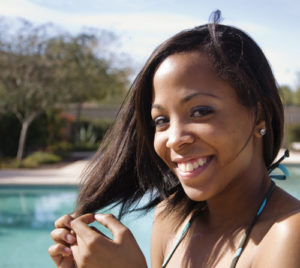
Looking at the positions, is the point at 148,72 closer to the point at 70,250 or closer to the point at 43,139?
the point at 70,250

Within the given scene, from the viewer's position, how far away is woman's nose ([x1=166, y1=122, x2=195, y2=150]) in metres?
1.27

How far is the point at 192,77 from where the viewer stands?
4.21 feet

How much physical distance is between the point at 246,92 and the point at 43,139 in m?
18.6

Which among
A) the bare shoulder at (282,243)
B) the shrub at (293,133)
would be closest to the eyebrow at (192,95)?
the bare shoulder at (282,243)

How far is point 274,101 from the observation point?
4.34 feet

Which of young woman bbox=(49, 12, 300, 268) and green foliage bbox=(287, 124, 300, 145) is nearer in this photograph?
young woman bbox=(49, 12, 300, 268)

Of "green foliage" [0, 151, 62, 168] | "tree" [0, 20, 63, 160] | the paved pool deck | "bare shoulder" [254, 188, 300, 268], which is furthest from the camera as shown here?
"green foliage" [0, 151, 62, 168]

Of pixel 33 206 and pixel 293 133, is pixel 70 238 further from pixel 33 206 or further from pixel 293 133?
pixel 293 133

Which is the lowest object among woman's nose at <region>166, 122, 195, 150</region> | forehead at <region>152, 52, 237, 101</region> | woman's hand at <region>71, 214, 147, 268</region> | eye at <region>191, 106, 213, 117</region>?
woman's hand at <region>71, 214, 147, 268</region>

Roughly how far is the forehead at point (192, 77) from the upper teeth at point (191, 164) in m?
0.19

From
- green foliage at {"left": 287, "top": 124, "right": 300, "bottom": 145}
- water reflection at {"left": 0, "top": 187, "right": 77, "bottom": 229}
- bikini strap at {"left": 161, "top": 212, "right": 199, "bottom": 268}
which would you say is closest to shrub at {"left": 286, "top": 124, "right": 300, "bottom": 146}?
green foliage at {"left": 287, "top": 124, "right": 300, "bottom": 145}

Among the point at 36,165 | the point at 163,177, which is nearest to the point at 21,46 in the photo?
the point at 36,165

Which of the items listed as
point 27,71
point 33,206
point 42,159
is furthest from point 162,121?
point 42,159

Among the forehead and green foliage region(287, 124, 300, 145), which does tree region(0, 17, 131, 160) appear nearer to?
green foliage region(287, 124, 300, 145)
